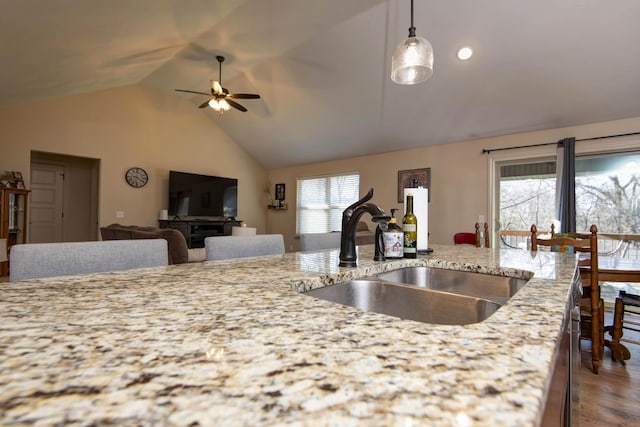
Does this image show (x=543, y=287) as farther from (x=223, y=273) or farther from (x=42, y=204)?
(x=42, y=204)

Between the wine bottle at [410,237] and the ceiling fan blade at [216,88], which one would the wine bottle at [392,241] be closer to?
the wine bottle at [410,237]

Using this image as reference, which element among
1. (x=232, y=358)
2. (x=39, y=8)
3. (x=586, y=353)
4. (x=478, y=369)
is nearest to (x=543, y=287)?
(x=478, y=369)

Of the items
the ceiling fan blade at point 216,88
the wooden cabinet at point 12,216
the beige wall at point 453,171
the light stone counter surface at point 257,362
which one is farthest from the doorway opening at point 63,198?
the light stone counter surface at point 257,362

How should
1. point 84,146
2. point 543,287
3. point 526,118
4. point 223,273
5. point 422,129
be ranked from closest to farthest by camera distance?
point 543,287, point 223,273, point 526,118, point 422,129, point 84,146

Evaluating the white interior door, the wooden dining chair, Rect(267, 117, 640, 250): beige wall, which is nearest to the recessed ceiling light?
Rect(267, 117, 640, 250): beige wall

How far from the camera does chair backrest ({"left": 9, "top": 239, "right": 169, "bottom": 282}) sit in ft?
3.11

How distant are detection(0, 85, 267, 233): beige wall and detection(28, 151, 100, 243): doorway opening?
1.14ft

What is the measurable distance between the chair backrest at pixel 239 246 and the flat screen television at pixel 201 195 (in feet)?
15.9

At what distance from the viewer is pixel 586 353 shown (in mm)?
2387

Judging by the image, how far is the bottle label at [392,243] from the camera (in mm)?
1263

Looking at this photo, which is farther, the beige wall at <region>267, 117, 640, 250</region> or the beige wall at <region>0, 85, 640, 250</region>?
the beige wall at <region>0, 85, 640, 250</region>

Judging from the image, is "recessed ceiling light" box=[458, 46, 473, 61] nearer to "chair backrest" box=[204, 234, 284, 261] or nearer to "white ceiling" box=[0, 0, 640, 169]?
"white ceiling" box=[0, 0, 640, 169]

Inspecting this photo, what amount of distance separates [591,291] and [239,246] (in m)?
2.46

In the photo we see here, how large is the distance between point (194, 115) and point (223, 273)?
638 centimetres
